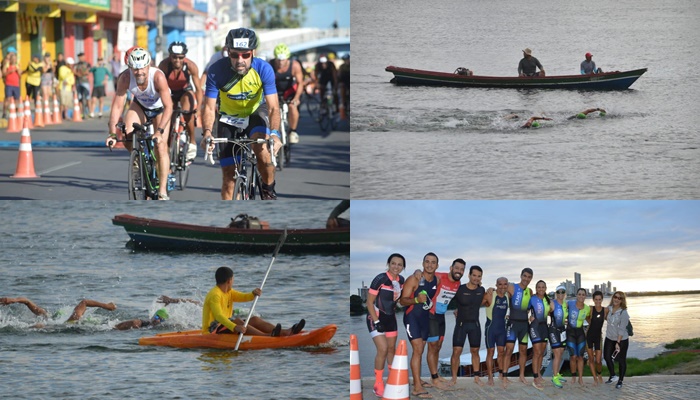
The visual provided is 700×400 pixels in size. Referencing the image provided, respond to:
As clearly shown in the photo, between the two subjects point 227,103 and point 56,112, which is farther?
point 56,112

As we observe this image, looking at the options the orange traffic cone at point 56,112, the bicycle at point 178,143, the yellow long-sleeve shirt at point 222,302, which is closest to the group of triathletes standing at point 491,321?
the yellow long-sleeve shirt at point 222,302

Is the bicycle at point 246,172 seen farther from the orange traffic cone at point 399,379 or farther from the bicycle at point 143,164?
the orange traffic cone at point 399,379

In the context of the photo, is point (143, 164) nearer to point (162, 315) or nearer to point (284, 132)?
point (162, 315)

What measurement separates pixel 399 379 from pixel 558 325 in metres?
2.14

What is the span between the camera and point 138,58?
12039mm

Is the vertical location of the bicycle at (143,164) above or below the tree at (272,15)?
below

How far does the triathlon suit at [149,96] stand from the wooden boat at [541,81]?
8.22ft

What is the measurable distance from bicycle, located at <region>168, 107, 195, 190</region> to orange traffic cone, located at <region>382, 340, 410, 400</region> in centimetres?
502

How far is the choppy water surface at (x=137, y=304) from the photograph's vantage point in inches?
444

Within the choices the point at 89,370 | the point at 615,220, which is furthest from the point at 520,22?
the point at 89,370

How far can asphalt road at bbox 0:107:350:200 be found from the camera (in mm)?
15695

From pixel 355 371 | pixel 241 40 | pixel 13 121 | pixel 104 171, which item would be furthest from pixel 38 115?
pixel 355 371

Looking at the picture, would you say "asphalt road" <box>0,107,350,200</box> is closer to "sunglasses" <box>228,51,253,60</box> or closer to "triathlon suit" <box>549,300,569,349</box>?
"sunglasses" <box>228,51,253,60</box>

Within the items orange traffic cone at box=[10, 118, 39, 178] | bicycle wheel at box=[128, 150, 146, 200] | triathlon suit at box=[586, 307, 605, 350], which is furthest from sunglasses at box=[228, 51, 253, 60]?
orange traffic cone at box=[10, 118, 39, 178]
